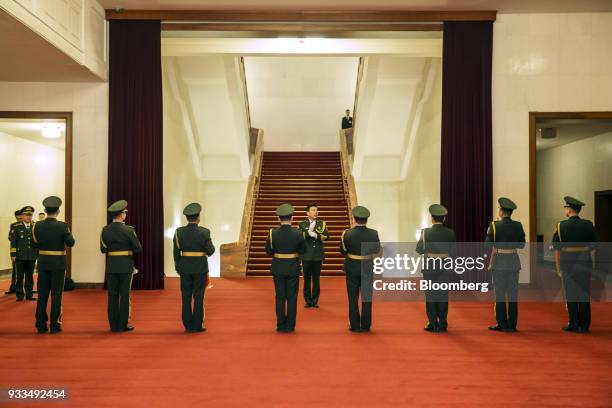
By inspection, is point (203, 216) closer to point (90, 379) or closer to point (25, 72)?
point (25, 72)

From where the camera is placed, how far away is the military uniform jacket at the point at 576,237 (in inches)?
259

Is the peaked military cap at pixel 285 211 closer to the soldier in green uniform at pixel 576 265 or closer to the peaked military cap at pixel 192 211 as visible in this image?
the peaked military cap at pixel 192 211

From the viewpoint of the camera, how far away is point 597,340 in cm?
610

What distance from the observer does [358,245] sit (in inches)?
254

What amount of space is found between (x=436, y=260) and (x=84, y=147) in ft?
23.7

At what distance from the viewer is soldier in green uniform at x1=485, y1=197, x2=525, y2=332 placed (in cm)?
648

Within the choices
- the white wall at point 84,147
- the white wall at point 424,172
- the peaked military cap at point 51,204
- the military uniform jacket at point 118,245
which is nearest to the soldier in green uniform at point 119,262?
the military uniform jacket at point 118,245

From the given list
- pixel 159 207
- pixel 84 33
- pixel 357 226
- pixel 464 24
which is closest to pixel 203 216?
pixel 159 207

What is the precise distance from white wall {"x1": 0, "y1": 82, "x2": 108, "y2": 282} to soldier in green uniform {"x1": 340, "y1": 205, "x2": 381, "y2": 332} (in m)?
5.72

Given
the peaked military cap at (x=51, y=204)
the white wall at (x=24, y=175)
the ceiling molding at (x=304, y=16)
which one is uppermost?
the ceiling molding at (x=304, y=16)

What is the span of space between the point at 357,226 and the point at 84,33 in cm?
596

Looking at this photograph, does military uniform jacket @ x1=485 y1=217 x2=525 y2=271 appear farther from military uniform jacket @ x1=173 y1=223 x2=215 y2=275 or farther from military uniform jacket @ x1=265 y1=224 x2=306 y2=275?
military uniform jacket @ x1=173 y1=223 x2=215 y2=275

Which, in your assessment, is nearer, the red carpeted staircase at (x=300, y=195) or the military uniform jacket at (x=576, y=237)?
the military uniform jacket at (x=576, y=237)

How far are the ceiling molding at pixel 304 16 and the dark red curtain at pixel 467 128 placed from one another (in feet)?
0.60
